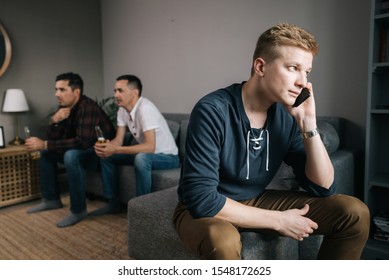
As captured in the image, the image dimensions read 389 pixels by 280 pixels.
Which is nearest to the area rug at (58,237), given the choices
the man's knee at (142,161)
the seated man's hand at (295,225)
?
the man's knee at (142,161)

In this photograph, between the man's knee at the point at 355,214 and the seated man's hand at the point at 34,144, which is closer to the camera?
the man's knee at the point at 355,214

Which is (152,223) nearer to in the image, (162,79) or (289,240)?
(289,240)

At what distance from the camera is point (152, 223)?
130cm

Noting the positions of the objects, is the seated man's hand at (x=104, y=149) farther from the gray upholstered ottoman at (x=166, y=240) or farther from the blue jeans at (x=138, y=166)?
the gray upholstered ottoman at (x=166, y=240)

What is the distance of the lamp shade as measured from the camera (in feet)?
8.72

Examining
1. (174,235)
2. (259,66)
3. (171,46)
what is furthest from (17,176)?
(259,66)

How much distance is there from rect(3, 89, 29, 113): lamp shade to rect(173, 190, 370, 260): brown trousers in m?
2.17

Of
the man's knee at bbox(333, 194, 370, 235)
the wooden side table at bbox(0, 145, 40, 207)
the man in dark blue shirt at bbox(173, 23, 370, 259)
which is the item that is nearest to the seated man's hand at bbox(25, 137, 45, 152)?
the wooden side table at bbox(0, 145, 40, 207)

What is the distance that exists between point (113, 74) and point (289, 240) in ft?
9.20

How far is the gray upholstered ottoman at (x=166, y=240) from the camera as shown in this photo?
1096mm

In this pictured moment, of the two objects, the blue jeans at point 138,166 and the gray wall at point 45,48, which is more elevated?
the gray wall at point 45,48

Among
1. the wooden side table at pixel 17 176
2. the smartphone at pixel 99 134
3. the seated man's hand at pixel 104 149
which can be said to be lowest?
the wooden side table at pixel 17 176

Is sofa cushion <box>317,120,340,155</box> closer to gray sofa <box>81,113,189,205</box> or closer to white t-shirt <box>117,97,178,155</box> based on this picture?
gray sofa <box>81,113,189,205</box>

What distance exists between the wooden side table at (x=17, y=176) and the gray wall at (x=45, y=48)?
50 cm
